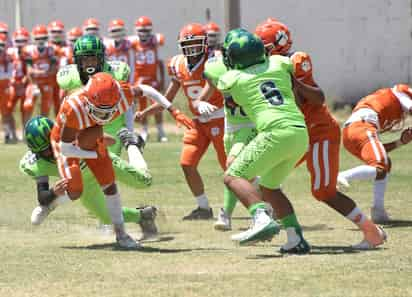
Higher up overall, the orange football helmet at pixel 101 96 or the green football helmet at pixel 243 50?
the green football helmet at pixel 243 50

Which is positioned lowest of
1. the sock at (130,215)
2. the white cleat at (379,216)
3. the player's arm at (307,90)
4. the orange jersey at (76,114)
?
the white cleat at (379,216)

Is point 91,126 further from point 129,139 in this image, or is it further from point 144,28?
point 144,28

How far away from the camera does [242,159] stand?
26.1 ft

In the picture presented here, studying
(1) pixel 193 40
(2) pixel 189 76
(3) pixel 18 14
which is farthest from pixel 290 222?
(3) pixel 18 14

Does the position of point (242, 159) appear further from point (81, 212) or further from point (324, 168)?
point (81, 212)

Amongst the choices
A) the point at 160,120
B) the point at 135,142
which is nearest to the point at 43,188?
the point at 135,142

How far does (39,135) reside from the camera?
8.83m

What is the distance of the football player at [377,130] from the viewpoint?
10.0m

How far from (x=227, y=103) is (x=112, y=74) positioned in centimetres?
99

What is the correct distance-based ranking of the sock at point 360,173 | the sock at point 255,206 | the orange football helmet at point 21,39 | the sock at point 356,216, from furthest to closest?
the orange football helmet at point 21,39
the sock at point 360,173
the sock at point 356,216
the sock at point 255,206

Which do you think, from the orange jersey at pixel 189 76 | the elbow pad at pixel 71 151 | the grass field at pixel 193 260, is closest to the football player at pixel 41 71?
the grass field at pixel 193 260

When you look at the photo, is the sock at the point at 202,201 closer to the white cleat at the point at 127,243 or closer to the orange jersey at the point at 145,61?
→ the white cleat at the point at 127,243

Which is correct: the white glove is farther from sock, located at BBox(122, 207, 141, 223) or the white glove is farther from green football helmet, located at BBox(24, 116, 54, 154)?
green football helmet, located at BBox(24, 116, 54, 154)

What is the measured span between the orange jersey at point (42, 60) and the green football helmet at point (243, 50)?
12707mm
